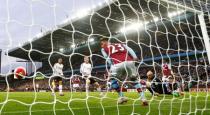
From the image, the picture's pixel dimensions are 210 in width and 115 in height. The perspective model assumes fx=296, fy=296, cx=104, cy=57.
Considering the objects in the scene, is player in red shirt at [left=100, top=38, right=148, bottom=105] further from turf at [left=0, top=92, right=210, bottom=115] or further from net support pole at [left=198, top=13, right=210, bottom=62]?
net support pole at [left=198, top=13, right=210, bottom=62]

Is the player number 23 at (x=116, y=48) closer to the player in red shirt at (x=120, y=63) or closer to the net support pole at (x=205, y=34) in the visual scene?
the player in red shirt at (x=120, y=63)

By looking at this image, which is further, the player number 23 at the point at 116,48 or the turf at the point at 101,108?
the player number 23 at the point at 116,48

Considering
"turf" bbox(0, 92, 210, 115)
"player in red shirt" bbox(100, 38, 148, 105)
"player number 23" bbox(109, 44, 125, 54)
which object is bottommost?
"turf" bbox(0, 92, 210, 115)

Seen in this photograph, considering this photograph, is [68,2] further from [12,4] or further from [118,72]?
[118,72]

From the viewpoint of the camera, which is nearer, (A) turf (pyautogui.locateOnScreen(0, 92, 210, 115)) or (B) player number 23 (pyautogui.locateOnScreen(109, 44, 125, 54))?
(A) turf (pyautogui.locateOnScreen(0, 92, 210, 115))

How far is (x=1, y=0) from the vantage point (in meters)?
2.42

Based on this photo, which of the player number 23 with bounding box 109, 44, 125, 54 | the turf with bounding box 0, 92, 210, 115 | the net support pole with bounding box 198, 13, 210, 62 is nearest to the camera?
the turf with bounding box 0, 92, 210, 115

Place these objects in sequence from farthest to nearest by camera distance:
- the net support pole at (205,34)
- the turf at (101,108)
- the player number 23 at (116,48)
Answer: the player number 23 at (116,48) → the net support pole at (205,34) → the turf at (101,108)

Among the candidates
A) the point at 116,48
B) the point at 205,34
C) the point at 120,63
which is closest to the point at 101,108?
the point at 120,63

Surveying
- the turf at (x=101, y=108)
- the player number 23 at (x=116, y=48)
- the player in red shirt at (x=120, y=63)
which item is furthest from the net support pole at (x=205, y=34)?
the player number 23 at (x=116, y=48)

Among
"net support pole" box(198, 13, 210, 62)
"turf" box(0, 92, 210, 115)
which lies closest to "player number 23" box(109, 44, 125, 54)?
"turf" box(0, 92, 210, 115)

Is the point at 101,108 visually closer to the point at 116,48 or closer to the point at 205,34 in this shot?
the point at 116,48

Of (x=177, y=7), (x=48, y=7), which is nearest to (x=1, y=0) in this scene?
(x=48, y=7)

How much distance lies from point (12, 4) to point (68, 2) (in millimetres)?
791
